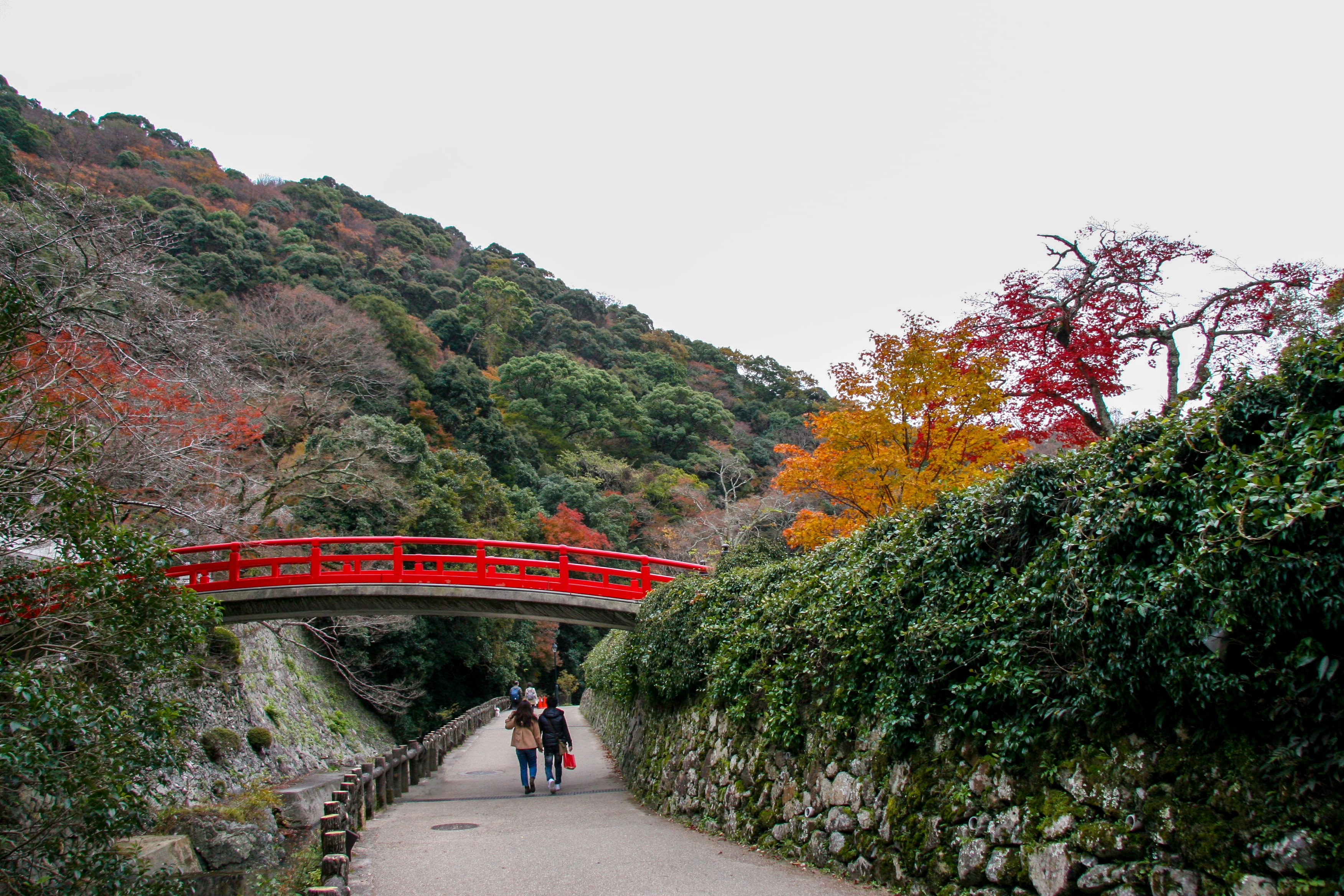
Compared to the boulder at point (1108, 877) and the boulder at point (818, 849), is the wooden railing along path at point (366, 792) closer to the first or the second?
the boulder at point (818, 849)

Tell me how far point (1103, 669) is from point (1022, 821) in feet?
3.37

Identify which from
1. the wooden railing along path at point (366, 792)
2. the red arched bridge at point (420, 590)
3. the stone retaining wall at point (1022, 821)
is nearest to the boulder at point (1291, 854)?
the stone retaining wall at point (1022, 821)

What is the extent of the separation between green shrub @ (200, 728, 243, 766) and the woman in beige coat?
4.69 metres

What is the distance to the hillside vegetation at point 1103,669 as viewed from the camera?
2975mm

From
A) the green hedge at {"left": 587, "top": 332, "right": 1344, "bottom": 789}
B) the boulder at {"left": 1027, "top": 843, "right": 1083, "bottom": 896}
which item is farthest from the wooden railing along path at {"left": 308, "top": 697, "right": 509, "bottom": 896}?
the boulder at {"left": 1027, "top": 843, "right": 1083, "bottom": 896}

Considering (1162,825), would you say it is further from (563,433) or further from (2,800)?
(563,433)

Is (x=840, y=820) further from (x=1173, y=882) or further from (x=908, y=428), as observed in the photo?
(x=908, y=428)

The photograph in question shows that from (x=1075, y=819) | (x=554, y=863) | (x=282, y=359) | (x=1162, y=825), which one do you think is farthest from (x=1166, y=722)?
(x=282, y=359)

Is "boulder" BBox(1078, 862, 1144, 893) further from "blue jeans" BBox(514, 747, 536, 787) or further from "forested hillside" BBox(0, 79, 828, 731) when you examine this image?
"blue jeans" BBox(514, 747, 536, 787)

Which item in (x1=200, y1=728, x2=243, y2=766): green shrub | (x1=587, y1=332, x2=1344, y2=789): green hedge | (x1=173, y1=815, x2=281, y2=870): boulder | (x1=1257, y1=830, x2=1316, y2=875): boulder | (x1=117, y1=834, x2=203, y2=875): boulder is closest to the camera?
(x1=1257, y1=830, x2=1316, y2=875): boulder

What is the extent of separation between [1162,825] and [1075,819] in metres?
0.47

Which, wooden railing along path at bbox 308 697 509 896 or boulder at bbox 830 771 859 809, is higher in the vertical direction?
boulder at bbox 830 771 859 809

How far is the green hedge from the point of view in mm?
2969

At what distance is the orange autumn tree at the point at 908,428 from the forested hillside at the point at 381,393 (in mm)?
2150
